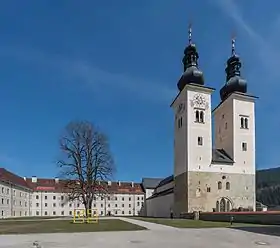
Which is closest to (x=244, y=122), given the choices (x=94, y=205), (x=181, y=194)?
(x=181, y=194)

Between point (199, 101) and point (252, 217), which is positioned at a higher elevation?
point (199, 101)

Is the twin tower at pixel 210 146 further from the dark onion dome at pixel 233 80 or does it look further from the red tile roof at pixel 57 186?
the red tile roof at pixel 57 186

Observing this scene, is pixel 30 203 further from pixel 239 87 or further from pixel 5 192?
pixel 239 87

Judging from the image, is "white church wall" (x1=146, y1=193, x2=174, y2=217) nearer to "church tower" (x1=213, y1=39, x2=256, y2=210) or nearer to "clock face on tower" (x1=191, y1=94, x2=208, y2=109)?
"church tower" (x1=213, y1=39, x2=256, y2=210)

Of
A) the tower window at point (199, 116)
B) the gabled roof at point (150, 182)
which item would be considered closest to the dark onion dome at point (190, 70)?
the tower window at point (199, 116)

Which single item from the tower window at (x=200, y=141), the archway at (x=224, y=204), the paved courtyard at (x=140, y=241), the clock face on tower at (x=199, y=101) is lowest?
the archway at (x=224, y=204)

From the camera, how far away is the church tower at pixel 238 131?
5662 cm

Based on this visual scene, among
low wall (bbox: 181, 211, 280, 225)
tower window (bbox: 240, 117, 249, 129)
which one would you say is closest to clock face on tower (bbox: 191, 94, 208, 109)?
tower window (bbox: 240, 117, 249, 129)

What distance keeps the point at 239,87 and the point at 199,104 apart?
7484mm

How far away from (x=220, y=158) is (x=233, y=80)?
41.0 feet

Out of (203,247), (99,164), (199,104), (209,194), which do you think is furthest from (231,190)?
(203,247)

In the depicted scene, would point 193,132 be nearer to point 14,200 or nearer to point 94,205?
point 14,200

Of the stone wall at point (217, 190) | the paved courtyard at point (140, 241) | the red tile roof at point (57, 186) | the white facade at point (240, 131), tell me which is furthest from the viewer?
the red tile roof at point (57, 186)

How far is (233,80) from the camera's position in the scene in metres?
61.4
